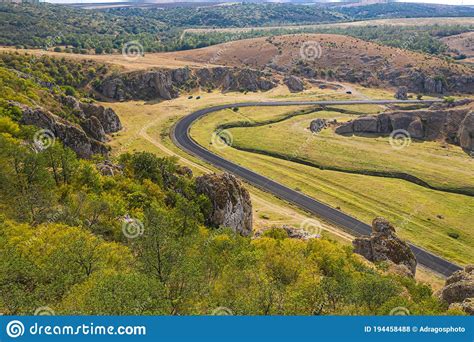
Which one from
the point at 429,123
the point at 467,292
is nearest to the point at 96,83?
the point at 429,123

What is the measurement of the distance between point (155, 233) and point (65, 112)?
252ft

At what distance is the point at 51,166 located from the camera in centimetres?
5916

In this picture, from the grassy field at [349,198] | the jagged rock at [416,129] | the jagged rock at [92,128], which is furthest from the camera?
the jagged rock at [416,129]

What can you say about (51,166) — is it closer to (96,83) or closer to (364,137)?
(364,137)

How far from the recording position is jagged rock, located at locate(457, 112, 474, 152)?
436 ft

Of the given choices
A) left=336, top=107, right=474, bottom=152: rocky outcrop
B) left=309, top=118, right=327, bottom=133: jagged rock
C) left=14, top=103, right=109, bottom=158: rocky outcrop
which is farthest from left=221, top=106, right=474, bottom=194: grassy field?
left=14, top=103, right=109, bottom=158: rocky outcrop

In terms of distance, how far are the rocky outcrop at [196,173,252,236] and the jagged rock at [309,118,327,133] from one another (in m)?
79.7

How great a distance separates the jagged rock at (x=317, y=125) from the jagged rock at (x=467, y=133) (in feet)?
155

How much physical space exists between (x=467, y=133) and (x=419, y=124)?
54.9 feet

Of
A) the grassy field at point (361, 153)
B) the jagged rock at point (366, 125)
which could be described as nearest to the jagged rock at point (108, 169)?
the grassy field at point (361, 153)

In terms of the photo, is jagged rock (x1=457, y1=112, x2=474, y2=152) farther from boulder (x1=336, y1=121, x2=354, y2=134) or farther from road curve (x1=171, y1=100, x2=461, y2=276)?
road curve (x1=171, y1=100, x2=461, y2=276)

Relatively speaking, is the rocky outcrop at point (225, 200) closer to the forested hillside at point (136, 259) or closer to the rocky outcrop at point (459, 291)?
the forested hillside at point (136, 259)

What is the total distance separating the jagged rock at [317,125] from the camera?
5817 inches

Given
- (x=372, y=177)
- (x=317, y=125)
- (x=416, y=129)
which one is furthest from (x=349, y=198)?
(x=416, y=129)
